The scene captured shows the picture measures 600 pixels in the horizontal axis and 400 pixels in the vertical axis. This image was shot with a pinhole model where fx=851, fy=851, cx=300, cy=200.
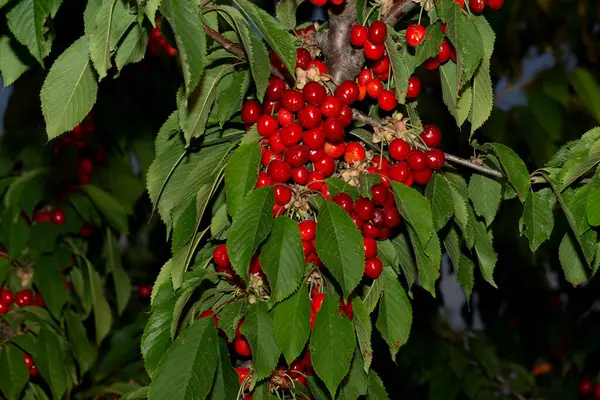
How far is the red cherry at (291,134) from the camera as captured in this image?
1142mm

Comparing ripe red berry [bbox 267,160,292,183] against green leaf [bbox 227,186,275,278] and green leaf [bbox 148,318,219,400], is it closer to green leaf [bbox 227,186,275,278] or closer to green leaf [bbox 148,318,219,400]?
green leaf [bbox 227,186,275,278]

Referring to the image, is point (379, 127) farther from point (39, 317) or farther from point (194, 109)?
point (39, 317)

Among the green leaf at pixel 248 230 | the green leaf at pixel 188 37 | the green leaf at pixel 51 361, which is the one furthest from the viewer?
the green leaf at pixel 51 361

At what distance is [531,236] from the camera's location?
1.21 metres

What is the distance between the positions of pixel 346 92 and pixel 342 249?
0.87 feet

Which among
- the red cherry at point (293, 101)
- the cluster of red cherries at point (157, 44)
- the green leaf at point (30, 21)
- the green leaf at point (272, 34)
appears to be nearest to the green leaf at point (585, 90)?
the cluster of red cherries at point (157, 44)

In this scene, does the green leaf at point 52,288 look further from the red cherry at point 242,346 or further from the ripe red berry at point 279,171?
the ripe red berry at point 279,171

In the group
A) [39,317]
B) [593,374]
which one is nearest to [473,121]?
[39,317]

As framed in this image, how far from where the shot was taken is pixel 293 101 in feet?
3.80

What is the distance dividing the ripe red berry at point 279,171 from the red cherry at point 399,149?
0.50 ft

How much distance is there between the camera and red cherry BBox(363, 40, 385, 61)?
1.20m

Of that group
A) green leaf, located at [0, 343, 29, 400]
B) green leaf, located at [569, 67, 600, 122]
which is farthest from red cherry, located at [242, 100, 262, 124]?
green leaf, located at [569, 67, 600, 122]

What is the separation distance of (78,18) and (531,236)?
4.57 ft

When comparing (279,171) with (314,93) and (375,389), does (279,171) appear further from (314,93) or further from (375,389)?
(375,389)
